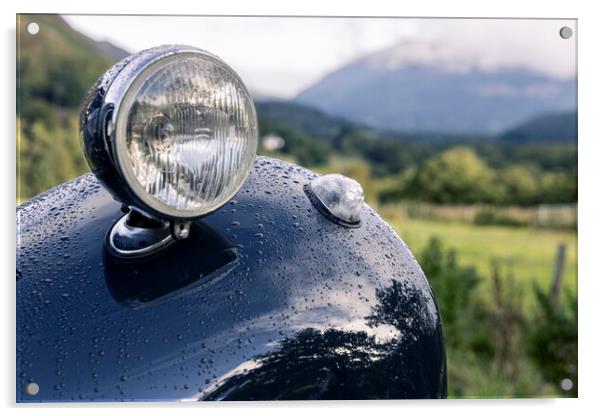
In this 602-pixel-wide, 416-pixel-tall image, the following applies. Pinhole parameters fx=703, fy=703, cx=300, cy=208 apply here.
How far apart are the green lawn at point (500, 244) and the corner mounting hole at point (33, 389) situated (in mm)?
2457

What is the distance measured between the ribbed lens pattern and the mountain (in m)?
1.87

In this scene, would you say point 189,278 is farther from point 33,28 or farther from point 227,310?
point 33,28

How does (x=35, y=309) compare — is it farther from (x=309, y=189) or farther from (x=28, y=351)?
(x=309, y=189)

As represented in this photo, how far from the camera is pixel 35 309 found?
48.8 inches

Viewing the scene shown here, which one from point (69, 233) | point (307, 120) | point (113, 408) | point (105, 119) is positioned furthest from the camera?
point (307, 120)

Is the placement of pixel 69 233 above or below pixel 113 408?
above

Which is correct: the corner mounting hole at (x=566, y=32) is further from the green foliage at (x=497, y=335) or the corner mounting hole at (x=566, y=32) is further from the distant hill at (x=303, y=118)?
the distant hill at (x=303, y=118)

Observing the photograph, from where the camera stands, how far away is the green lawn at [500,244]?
335 cm

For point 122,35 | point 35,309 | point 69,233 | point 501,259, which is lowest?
point 501,259

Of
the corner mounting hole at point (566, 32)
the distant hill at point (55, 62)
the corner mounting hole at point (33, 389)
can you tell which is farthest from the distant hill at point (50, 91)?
the corner mounting hole at point (566, 32)

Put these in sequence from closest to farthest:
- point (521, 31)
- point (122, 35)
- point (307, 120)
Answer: point (122, 35) → point (521, 31) → point (307, 120)

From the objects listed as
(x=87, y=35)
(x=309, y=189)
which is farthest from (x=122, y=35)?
(x=309, y=189)

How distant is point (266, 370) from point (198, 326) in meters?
0.14

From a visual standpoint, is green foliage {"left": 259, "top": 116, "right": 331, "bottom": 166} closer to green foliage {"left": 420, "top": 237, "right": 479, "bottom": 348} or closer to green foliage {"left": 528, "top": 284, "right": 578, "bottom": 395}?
green foliage {"left": 420, "top": 237, "right": 479, "bottom": 348}
